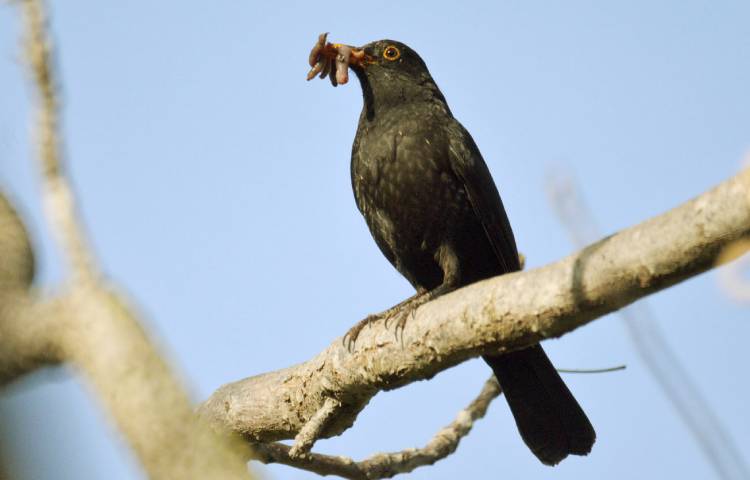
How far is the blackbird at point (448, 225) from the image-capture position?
4961mm

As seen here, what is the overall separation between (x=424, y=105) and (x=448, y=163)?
0.57 m

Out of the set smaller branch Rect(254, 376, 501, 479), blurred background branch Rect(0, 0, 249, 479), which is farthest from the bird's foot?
blurred background branch Rect(0, 0, 249, 479)

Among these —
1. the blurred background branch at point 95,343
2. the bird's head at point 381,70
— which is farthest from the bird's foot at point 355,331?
the blurred background branch at point 95,343

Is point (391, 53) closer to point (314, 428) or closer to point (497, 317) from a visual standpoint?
point (314, 428)

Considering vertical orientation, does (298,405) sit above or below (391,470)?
above

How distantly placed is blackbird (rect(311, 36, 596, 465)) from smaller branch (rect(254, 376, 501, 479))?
0.89 feet

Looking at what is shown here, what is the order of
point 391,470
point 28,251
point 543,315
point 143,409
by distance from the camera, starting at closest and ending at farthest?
point 143,409 → point 28,251 → point 543,315 → point 391,470

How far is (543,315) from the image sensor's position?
9.75ft

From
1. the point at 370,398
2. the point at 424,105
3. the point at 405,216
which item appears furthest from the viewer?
the point at 424,105

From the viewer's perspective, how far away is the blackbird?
496cm

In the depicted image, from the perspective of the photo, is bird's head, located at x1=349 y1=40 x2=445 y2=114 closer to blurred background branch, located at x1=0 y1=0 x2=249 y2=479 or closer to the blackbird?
the blackbird

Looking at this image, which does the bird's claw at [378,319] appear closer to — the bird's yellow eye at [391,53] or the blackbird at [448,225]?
the blackbird at [448,225]

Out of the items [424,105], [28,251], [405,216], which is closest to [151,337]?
[28,251]

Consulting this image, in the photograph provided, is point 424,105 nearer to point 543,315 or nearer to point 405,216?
point 405,216
